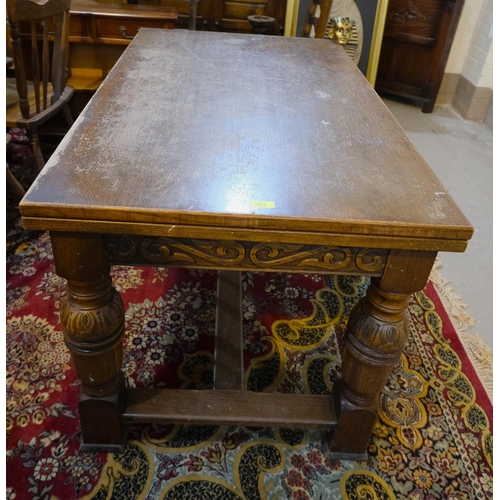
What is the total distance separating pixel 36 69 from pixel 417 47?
116 inches

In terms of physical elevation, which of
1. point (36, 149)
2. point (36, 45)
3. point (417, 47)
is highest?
point (36, 45)

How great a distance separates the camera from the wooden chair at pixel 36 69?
66.3 inches

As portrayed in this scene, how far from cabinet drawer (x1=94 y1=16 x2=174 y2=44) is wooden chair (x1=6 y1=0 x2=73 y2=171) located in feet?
1.74

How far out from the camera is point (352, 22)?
10.4 ft

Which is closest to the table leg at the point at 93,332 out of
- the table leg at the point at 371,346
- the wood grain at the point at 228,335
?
the wood grain at the point at 228,335

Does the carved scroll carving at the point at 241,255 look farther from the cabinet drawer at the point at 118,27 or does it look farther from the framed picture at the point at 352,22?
the framed picture at the point at 352,22

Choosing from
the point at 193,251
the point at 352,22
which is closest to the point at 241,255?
the point at 193,251

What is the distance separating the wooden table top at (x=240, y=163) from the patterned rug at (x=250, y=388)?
70cm

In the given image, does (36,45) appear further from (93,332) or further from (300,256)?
(300,256)

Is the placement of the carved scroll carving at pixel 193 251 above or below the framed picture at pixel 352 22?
below

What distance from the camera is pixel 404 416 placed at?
1.40 meters

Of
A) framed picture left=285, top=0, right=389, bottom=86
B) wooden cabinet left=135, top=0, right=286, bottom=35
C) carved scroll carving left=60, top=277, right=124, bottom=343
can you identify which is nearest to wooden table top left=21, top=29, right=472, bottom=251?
carved scroll carving left=60, top=277, right=124, bottom=343

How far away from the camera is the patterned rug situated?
3.89ft

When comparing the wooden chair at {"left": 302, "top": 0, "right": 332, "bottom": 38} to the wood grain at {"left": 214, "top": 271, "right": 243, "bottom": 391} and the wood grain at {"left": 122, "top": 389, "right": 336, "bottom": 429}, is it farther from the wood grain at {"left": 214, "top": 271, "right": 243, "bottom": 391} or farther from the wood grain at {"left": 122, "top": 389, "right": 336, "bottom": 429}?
the wood grain at {"left": 122, "top": 389, "right": 336, "bottom": 429}
